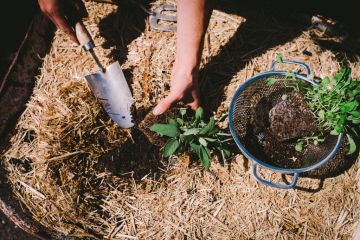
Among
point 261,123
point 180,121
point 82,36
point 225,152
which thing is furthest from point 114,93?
point 261,123

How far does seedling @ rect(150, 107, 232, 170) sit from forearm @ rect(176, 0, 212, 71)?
0.25 meters

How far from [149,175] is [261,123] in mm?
690

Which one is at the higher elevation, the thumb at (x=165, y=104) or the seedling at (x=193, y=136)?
the thumb at (x=165, y=104)

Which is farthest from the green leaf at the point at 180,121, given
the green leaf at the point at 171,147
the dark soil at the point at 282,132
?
the dark soil at the point at 282,132

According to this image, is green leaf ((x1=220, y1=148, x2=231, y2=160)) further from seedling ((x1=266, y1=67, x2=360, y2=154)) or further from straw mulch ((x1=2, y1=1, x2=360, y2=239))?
seedling ((x1=266, y1=67, x2=360, y2=154))

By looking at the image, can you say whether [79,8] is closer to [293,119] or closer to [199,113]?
[199,113]

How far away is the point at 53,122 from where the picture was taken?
1638 millimetres

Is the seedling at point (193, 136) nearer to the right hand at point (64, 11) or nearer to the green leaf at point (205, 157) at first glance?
the green leaf at point (205, 157)

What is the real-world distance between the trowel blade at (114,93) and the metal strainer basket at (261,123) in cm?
60

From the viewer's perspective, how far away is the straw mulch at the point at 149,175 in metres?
1.59

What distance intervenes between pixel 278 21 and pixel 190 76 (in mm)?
799

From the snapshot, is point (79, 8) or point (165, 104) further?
point (79, 8)

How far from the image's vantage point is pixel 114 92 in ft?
5.64

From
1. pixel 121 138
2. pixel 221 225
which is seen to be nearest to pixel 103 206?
pixel 121 138
